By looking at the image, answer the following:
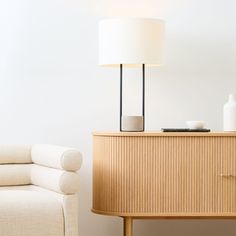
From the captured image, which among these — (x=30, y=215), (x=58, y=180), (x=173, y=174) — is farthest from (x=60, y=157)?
(x=173, y=174)

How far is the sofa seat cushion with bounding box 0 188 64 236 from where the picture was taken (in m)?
3.41

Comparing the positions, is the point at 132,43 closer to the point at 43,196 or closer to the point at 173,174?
the point at 173,174

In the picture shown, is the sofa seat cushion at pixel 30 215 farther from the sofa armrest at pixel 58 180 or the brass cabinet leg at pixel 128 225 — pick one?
the brass cabinet leg at pixel 128 225

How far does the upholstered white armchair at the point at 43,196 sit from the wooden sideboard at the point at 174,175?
358 mm

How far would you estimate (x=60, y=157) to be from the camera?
3641mm

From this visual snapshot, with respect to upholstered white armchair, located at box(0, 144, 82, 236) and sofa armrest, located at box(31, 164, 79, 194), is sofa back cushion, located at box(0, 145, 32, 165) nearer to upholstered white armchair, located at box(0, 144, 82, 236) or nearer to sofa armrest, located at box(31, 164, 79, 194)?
upholstered white armchair, located at box(0, 144, 82, 236)

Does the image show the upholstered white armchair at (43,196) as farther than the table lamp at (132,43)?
No

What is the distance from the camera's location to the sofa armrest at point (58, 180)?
3592 millimetres

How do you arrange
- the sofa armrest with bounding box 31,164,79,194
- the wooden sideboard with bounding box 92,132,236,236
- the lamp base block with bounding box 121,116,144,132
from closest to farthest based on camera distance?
1. the sofa armrest with bounding box 31,164,79,194
2. the wooden sideboard with bounding box 92,132,236,236
3. the lamp base block with bounding box 121,116,144,132

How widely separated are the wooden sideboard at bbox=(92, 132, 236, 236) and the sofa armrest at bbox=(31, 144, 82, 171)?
33 cm

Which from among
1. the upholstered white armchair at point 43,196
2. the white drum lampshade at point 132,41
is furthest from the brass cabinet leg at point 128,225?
the white drum lampshade at point 132,41

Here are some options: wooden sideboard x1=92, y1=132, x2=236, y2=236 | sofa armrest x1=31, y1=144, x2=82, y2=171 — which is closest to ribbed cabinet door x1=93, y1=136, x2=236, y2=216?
wooden sideboard x1=92, y1=132, x2=236, y2=236

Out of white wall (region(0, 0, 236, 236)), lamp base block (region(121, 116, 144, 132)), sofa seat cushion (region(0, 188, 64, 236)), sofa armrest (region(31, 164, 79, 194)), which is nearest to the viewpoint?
sofa seat cushion (region(0, 188, 64, 236))

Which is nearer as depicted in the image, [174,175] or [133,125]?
[174,175]
